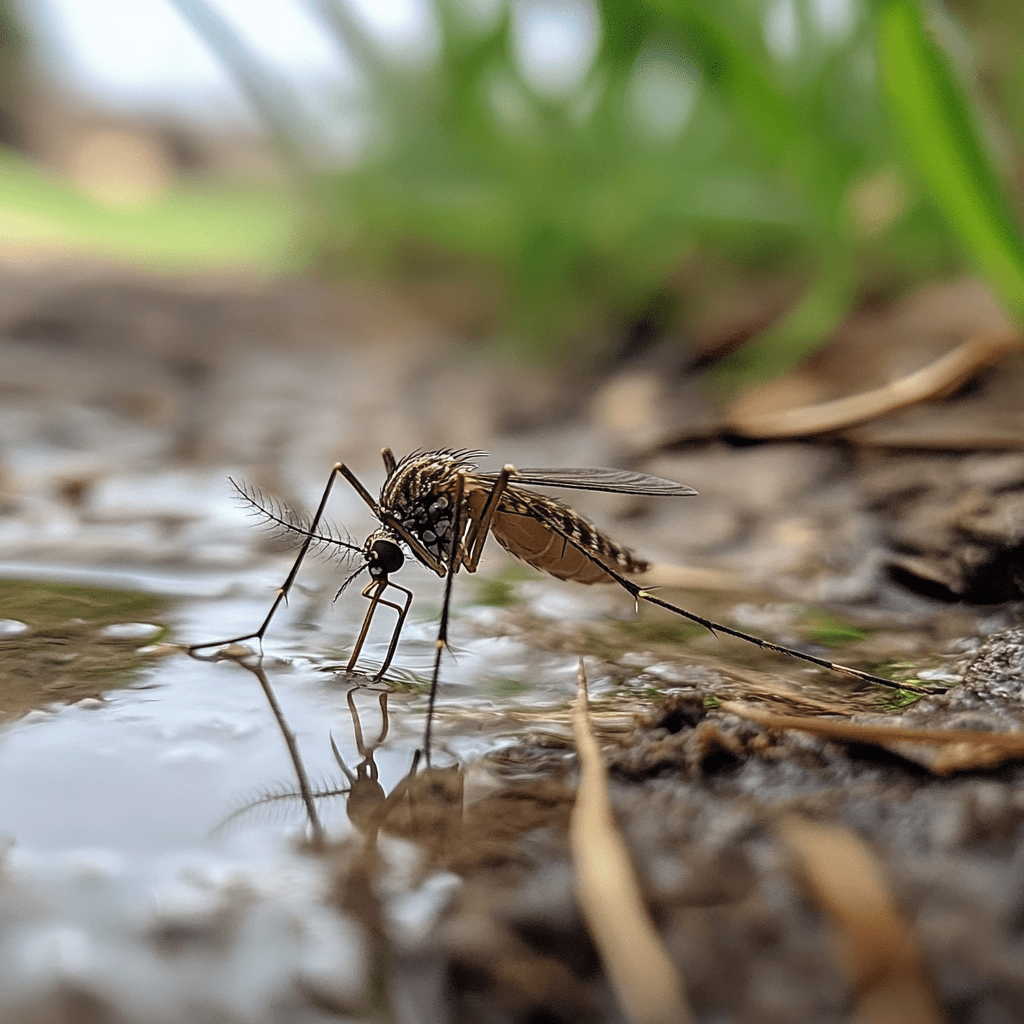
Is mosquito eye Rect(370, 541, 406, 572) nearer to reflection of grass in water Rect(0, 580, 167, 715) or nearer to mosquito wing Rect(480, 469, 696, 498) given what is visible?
mosquito wing Rect(480, 469, 696, 498)

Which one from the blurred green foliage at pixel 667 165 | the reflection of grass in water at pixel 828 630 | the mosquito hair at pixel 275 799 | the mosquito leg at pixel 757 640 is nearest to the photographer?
the mosquito hair at pixel 275 799

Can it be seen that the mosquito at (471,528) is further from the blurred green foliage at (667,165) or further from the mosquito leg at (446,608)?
the blurred green foliage at (667,165)

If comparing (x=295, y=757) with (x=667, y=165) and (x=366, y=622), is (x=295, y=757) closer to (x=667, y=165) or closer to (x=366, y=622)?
(x=366, y=622)

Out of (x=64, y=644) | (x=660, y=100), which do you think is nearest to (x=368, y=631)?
(x=64, y=644)

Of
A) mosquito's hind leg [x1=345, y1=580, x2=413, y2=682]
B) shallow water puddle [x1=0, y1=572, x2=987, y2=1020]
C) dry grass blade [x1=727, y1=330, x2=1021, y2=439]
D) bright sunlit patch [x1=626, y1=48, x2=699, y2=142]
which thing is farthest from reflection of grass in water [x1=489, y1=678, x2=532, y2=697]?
bright sunlit patch [x1=626, y1=48, x2=699, y2=142]

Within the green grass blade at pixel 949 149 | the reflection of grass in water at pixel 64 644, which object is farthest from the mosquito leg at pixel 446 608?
the green grass blade at pixel 949 149

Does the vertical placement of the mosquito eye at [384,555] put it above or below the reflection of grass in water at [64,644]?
above
